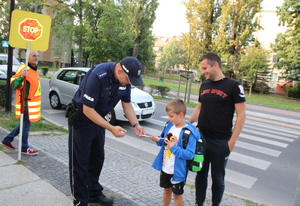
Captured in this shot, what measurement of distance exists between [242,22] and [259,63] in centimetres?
509

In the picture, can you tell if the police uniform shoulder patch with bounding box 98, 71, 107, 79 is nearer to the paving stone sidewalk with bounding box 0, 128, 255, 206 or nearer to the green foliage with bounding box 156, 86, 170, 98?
the paving stone sidewalk with bounding box 0, 128, 255, 206

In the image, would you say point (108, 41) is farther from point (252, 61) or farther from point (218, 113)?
point (252, 61)

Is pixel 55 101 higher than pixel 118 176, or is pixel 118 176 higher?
pixel 55 101

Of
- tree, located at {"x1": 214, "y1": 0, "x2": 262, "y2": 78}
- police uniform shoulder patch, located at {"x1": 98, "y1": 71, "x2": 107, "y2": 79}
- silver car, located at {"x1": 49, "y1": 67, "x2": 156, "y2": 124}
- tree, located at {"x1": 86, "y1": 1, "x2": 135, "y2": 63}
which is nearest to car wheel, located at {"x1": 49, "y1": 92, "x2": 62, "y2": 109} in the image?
silver car, located at {"x1": 49, "y1": 67, "x2": 156, "y2": 124}

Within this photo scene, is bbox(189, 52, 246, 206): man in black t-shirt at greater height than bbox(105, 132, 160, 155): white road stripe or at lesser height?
greater

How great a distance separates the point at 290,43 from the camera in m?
27.0

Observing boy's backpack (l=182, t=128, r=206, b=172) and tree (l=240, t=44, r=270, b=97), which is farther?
tree (l=240, t=44, r=270, b=97)

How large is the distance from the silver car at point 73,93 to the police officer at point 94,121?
4.44m

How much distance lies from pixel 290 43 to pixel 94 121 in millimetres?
29671

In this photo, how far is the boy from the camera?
8.50 ft

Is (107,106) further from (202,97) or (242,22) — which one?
(242,22)

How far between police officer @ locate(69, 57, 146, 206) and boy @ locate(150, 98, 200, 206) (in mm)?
403

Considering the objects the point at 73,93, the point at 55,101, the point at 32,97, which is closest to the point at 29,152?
the point at 32,97

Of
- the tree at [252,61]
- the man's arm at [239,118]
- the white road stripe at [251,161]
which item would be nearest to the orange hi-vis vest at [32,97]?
the man's arm at [239,118]
